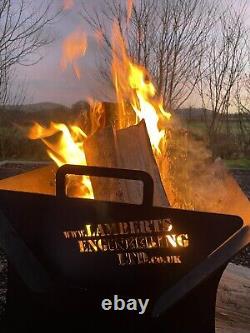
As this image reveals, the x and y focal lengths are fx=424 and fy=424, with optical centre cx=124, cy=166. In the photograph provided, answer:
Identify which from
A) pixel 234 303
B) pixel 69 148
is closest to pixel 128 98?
pixel 69 148

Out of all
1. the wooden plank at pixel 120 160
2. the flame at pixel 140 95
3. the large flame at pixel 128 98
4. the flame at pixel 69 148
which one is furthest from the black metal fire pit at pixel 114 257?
the flame at pixel 140 95

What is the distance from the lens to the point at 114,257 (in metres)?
1.64

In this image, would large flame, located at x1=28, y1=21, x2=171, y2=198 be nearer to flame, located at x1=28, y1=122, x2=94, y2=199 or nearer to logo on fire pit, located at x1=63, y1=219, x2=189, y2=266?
flame, located at x1=28, y1=122, x2=94, y2=199

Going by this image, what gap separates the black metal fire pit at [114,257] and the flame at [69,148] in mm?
605

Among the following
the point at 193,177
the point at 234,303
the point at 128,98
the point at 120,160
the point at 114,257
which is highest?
the point at 128,98

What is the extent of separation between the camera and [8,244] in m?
1.69

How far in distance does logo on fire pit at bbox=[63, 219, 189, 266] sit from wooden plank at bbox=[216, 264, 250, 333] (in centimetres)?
88

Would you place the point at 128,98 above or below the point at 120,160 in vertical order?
above

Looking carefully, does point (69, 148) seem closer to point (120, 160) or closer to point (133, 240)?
point (120, 160)

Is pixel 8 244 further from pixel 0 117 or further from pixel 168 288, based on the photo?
pixel 0 117

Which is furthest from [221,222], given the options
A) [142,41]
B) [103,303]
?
[142,41]

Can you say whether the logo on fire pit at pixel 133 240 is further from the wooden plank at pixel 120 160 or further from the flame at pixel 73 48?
the flame at pixel 73 48

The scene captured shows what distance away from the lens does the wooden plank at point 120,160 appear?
2047 millimetres

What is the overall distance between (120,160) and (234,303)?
1.15 m
